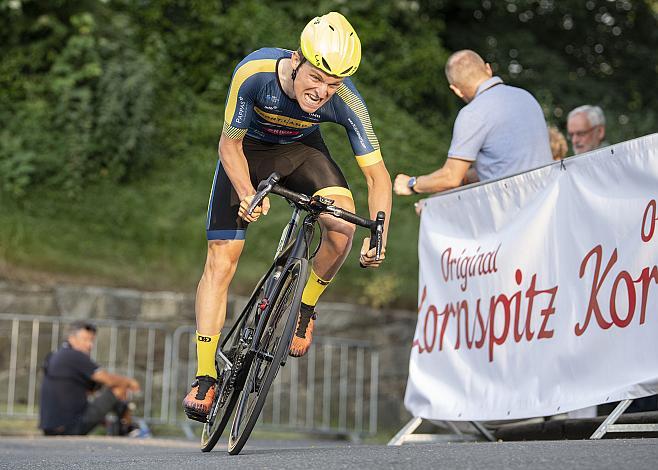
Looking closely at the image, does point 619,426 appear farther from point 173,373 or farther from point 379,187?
point 173,373

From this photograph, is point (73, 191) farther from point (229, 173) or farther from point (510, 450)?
point (510, 450)

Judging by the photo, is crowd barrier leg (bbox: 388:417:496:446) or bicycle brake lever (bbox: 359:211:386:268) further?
crowd barrier leg (bbox: 388:417:496:446)

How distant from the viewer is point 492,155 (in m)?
8.53

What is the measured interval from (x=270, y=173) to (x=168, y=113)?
434 inches

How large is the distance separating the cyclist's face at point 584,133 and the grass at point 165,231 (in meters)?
5.47

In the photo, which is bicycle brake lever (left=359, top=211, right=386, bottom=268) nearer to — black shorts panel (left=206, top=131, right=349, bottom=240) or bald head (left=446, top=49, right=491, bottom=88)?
black shorts panel (left=206, top=131, right=349, bottom=240)

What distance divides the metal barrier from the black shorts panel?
24.1 feet

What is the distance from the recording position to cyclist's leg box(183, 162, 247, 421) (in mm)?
6938

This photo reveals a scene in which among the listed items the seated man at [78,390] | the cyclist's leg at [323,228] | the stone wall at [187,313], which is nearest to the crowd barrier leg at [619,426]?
the cyclist's leg at [323,228]

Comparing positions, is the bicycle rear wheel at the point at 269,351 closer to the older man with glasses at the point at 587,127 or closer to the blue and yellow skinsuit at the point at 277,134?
the blue and yellow skinsuit at the point at 277,134

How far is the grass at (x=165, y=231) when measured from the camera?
15.5m

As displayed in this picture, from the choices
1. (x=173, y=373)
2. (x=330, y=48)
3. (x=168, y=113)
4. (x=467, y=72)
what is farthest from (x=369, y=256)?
(x=168, y=113)

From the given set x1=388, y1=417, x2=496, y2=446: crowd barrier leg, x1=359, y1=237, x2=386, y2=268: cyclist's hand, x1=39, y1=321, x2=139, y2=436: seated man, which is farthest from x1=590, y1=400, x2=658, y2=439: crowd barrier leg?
x1=39, y1=321, x2=139, y2=436: seated man

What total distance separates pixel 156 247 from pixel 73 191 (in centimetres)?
129
